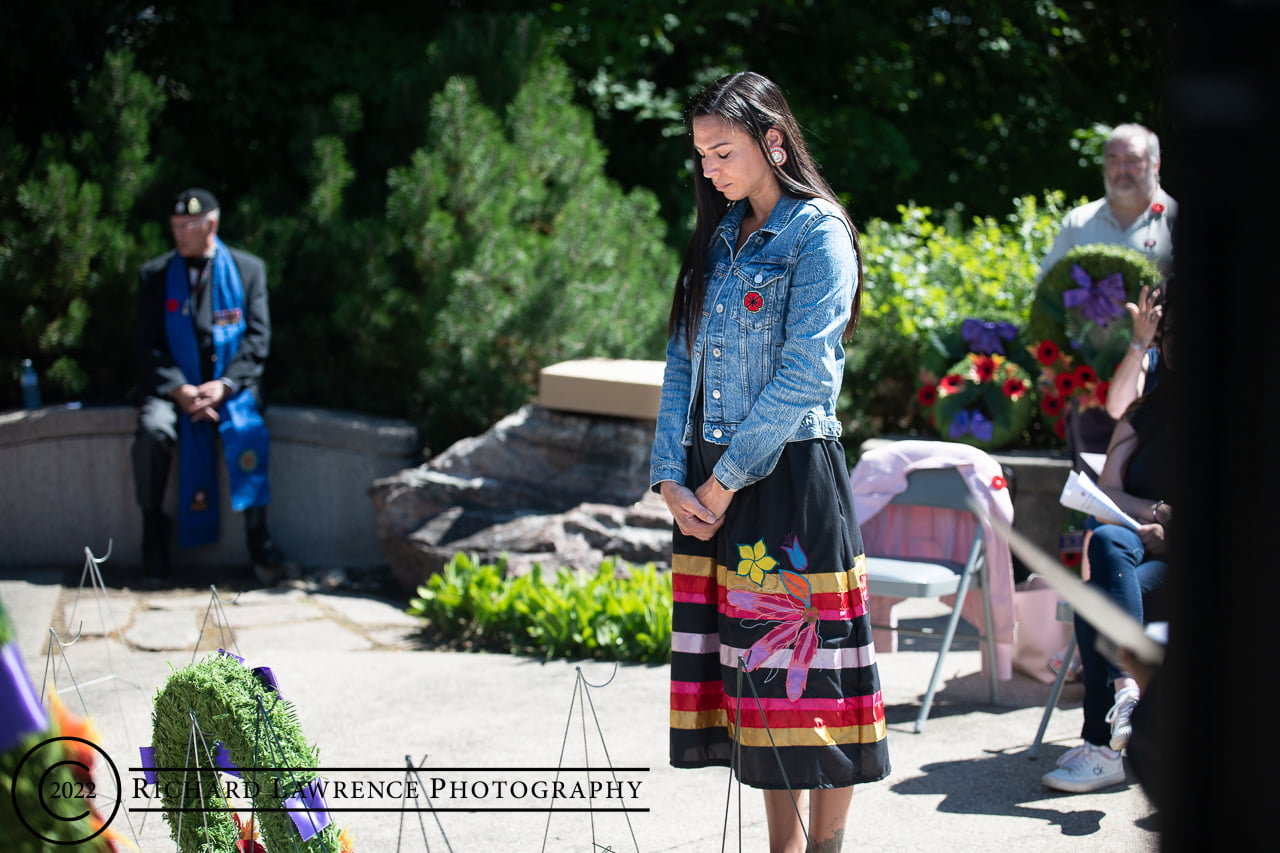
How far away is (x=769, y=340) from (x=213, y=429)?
456 centimetres

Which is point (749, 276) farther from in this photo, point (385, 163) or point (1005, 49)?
point (1005, 49)

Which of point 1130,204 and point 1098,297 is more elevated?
point 1130,204

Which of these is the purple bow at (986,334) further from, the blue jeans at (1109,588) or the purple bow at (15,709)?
the purple bow at (15,709)

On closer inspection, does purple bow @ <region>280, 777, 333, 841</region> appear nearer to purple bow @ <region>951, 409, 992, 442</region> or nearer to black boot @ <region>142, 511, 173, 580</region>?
purple bow @ <region>951, 409, 992, 442</region>

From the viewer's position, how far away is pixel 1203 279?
0.59 m

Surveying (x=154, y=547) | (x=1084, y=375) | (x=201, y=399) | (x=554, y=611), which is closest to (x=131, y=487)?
(x=154, y=547)

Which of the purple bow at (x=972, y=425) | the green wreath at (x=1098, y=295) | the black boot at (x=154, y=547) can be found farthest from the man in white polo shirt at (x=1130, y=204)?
the black boot at (x=154, y=547)

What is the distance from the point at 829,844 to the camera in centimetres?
252

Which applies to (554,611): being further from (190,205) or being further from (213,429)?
(190,205)

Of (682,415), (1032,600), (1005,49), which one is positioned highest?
(1005,49)

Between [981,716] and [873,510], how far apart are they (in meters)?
0.76

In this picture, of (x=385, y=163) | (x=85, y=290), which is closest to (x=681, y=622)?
(x=85, y=290)

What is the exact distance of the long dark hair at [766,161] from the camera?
2463 mm

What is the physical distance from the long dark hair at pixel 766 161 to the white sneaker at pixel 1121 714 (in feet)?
4.24
